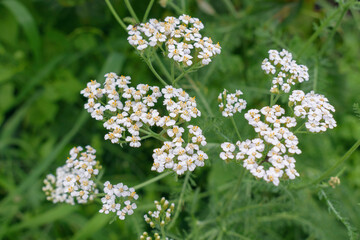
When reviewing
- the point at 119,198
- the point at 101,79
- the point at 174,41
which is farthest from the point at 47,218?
the point at 174,41

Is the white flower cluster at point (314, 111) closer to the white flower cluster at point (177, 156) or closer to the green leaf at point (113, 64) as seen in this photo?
→ the white flower cluster at point (177, 156)

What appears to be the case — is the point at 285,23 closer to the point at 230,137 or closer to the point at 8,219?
the point at 230,137

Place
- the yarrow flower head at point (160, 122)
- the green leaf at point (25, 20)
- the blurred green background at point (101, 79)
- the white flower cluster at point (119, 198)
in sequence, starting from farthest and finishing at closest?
the green leaf at point (25, 20) < the blurred green background at point (101, 79) < the white flower cluster at point (119, 198) < the yarrow flower head at point (160, 122)

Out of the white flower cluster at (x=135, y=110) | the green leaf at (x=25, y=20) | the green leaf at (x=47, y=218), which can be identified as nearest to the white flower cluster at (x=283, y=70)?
the white flower cluster at (x=135, y=110)

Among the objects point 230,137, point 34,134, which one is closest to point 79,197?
point 230,137

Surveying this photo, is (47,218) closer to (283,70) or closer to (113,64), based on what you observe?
(113,64)

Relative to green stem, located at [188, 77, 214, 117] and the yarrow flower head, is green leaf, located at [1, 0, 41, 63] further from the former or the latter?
the yarrow flower head
